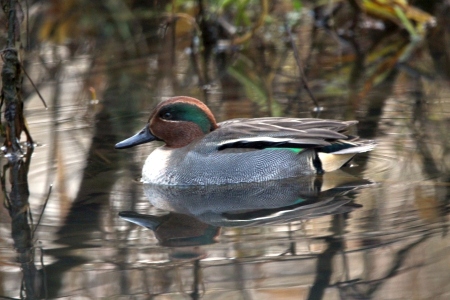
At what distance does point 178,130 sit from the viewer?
23.9 feet

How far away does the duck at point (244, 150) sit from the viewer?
274 inches

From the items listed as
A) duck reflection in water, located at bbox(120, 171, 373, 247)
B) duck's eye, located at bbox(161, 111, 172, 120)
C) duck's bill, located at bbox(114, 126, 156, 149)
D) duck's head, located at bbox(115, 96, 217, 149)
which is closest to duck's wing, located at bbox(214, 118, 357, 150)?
duck's head, located at bbox(115, 96, 217, 149)

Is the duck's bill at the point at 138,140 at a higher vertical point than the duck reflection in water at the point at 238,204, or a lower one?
higher

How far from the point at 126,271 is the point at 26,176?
257cm

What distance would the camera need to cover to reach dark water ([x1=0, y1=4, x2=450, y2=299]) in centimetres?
488

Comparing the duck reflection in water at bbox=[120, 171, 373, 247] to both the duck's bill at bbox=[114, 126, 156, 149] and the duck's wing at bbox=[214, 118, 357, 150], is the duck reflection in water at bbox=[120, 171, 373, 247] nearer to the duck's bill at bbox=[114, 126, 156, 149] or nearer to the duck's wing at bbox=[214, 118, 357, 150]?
the duck's wing at bbox=[214, 118, 357, 150]

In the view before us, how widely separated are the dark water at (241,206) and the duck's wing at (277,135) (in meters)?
0.30

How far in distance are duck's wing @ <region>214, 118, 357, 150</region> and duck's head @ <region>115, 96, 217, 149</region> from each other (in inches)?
6.5

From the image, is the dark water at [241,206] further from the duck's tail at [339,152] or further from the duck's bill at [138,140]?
the duck's bill at [138,140]

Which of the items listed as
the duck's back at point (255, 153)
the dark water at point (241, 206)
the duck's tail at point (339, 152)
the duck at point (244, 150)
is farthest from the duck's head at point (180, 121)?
the duck's tail at point (339, 152)

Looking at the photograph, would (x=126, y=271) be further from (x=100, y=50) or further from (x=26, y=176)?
(x=100, y=50)

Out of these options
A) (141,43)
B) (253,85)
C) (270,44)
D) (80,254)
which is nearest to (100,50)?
(141,43)

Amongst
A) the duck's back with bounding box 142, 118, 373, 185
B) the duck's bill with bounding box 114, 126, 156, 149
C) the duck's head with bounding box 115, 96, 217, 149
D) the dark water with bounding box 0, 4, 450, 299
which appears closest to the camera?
the dark water with bounding box 0, 4, 450, 299

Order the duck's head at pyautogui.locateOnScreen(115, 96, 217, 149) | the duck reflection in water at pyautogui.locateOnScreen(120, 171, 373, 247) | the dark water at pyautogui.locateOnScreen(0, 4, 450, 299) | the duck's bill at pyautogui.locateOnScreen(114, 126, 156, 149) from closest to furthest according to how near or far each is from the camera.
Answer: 1. the dark water at pyautogui.locateOnScreen(0, 4, 450, 299)
2. the duck reflection in water at pyautogui.locateOnScreen(120, 171, 373, 247)
3. the duck's head at pyautogui.locateOnScreen(115, 96, 217, 149)
4. the duck's bill at pyautogui.locateOnScreen(114, 126, 156, 149)
